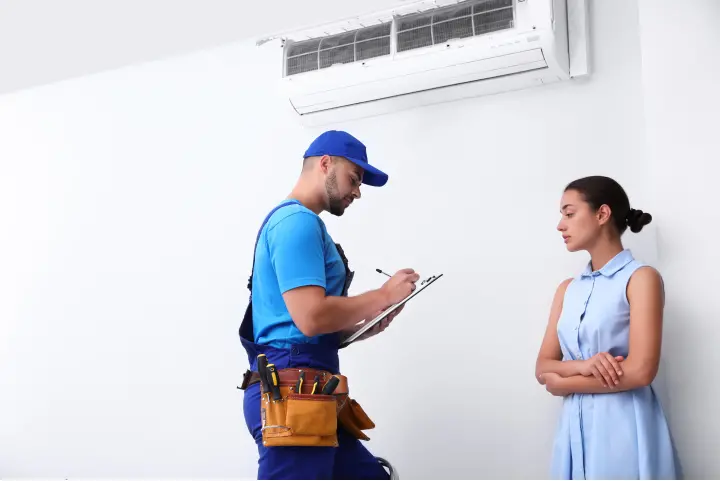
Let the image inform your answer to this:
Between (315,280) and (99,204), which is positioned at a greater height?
(99,204)

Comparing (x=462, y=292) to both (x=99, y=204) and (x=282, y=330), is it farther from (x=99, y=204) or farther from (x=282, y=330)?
(x=99, y=204)

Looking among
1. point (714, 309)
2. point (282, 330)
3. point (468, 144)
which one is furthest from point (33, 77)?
point (714, 309)

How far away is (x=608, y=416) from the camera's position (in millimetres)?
2221

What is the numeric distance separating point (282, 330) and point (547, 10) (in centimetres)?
149

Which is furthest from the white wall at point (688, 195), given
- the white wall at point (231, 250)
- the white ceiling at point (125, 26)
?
the white ceiling at point (125, 26)

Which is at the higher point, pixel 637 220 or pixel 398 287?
pixel 637 220

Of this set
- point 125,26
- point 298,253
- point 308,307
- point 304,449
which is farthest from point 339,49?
point 304,449

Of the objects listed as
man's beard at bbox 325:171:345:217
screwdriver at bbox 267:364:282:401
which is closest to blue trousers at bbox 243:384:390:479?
screwdriver at bbox 267:364:282:401

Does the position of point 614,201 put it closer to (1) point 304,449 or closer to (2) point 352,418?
(2) point 352,418

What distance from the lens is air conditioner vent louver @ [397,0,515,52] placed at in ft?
9.26

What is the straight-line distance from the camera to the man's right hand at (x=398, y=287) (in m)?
2.16

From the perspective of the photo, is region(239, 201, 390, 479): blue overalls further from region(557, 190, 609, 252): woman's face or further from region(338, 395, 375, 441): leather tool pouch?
region(557, 190, 609, 252): woman's face

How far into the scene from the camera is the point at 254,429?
2.10 meters

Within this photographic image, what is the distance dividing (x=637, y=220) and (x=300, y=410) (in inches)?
46.7
